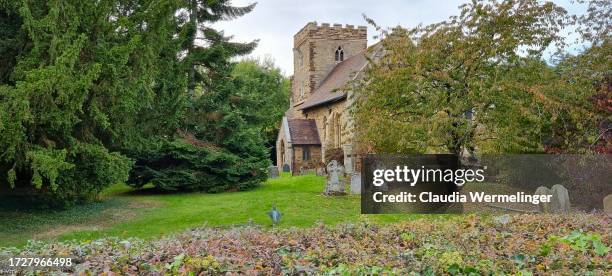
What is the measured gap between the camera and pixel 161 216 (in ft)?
44.5

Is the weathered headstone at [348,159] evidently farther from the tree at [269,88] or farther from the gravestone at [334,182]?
the gravestone at [334,182]

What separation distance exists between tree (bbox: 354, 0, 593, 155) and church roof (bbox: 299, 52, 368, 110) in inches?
626

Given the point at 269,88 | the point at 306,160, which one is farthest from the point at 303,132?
the point at 269,88

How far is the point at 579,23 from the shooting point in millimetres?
13938

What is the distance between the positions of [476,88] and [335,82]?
20991mm

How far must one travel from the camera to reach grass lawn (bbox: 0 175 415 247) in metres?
11.3

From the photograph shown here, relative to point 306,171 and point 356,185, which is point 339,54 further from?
point 356,185

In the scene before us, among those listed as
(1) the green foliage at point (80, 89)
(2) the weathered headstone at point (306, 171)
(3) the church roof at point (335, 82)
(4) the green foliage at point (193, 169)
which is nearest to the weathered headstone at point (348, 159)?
(3) the church roof at point (335, 82)

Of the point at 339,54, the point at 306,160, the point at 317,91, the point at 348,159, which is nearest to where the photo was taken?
the point at 348,159

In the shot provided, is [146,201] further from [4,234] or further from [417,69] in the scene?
[417,69]

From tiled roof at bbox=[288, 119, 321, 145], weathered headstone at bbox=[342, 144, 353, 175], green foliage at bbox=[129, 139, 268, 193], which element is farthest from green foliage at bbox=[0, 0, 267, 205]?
tiled roof at bbox=[288, 119, 321, 145]

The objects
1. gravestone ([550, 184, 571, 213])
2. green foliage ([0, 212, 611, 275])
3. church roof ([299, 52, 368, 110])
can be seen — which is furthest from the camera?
church roof ([299, 52, 368, 110])

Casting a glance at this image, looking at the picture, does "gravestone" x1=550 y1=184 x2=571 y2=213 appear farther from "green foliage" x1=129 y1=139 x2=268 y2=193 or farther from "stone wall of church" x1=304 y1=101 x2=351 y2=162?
"stone wall of church" x1=304 y1=101 x2=351 y2=162

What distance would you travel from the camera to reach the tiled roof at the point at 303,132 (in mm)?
33438
